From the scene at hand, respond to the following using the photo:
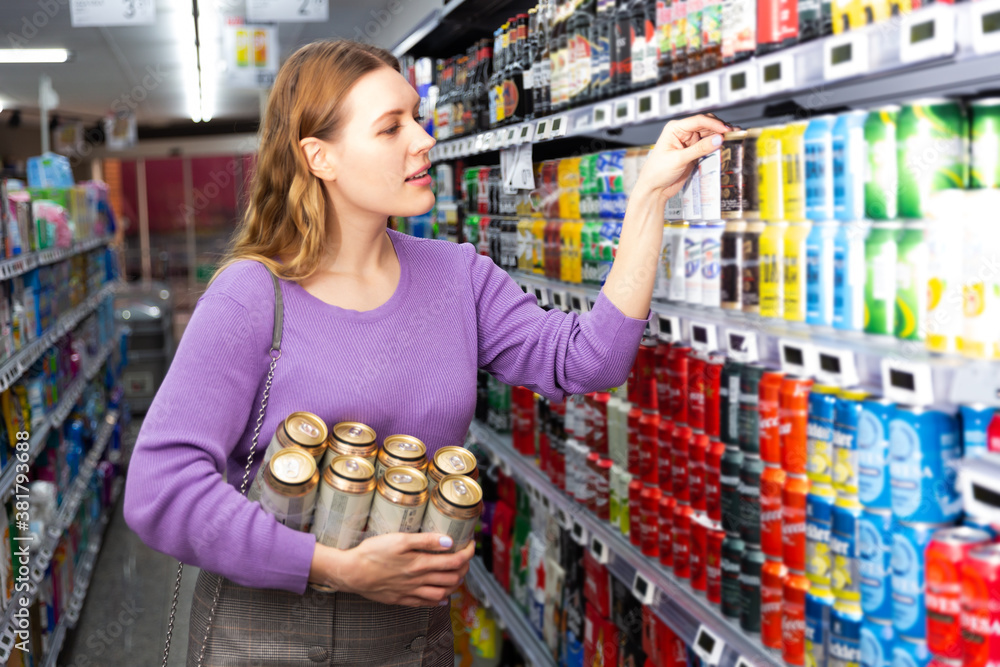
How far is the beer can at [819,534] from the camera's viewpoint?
4.64 ft

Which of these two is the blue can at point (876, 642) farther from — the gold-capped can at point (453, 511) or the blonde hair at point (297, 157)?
the blonde hair at point (297, 157)

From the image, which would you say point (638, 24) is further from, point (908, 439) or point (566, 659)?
point (566, 659)

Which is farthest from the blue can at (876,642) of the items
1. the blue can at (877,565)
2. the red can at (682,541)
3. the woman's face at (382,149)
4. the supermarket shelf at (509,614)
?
the supermarket shelf at (509,614)

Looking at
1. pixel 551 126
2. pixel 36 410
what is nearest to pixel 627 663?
pixel 551 126

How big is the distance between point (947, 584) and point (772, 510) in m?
0.40

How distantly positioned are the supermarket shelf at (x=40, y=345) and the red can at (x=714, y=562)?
242cm

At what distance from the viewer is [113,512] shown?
20.4ft

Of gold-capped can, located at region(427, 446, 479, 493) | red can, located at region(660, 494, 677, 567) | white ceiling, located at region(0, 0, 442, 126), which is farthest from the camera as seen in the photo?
white ceiling, located at region(0, 0, 442, 126)

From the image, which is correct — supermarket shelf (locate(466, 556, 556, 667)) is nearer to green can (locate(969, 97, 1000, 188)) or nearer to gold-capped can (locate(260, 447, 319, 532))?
gold-capped can (locate(260, 447, 319, 532))

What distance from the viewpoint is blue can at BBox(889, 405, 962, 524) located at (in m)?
1.22

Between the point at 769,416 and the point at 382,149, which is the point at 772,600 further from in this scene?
the point at 382,149

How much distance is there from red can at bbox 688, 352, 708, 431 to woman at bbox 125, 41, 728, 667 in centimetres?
20

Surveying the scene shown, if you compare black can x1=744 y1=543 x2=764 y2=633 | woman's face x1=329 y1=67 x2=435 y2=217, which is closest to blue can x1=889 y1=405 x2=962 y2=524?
black can x1=744 y1=543 x2=764 y2=633

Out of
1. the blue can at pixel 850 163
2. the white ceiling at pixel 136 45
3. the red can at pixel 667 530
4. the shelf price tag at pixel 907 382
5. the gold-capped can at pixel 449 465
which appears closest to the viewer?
the shelf price tag at pixel 907 382
